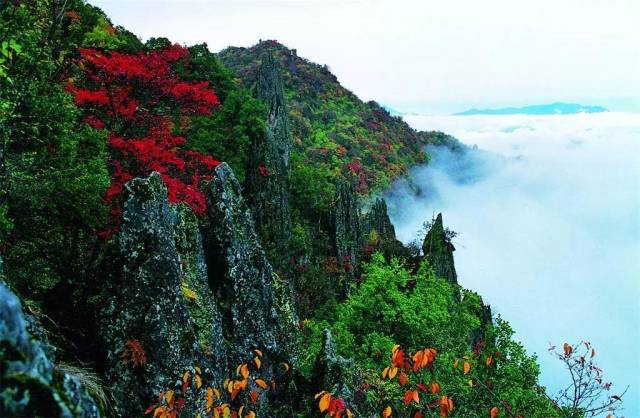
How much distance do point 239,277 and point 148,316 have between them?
3666 millimetres

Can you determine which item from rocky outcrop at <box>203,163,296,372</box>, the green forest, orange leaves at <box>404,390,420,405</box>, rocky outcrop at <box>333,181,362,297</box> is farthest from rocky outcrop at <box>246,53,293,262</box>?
orange leaves at <box>404,390,420,405</box>

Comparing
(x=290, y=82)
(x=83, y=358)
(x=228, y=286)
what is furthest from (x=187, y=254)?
(x=290, y=82)

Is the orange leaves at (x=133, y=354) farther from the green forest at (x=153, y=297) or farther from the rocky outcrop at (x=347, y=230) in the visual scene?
the rocky outcrop at (x=347, y=230)

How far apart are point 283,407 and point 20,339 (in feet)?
34.0

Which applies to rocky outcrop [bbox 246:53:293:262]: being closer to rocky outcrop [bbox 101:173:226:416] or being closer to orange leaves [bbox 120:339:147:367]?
rocky outcrop [bbox 101:173:226:416]

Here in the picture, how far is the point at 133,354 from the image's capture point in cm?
848

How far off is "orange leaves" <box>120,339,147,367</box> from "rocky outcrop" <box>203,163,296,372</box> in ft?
11.3

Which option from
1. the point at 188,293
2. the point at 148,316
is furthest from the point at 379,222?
the point at 148,316

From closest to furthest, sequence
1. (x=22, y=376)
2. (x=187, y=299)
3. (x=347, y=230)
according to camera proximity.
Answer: (x=22, y=376) → (x=187, y=299) → (x=347, y=230)

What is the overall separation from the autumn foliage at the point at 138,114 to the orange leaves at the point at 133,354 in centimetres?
792

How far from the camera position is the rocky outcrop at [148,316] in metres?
8.52

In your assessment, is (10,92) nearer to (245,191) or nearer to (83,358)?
(83,358)

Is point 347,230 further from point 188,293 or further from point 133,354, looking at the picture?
point 133,354

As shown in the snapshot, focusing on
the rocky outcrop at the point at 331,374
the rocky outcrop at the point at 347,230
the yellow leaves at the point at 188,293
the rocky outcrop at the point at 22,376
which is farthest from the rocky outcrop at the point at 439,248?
the rocky outcrop at the point at 22,376
